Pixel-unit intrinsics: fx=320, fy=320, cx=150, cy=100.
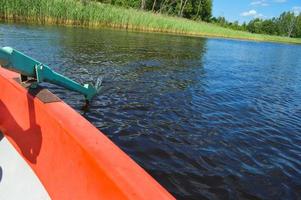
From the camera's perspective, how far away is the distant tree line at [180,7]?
50812mm

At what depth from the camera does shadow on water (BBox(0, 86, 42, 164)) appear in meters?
2.74

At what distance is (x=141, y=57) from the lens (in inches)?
503

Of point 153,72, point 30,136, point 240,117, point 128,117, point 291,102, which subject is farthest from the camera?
point 153,72

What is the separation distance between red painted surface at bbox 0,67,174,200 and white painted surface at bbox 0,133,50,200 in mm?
54

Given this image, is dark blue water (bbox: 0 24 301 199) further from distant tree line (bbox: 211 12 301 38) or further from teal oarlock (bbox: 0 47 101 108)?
distant tree line (bbox: 211 12 301 38)

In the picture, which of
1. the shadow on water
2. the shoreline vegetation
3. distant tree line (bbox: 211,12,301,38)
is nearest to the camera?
the shadow on water

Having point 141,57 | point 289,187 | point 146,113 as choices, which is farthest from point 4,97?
point 141,57

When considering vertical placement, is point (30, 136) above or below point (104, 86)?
above

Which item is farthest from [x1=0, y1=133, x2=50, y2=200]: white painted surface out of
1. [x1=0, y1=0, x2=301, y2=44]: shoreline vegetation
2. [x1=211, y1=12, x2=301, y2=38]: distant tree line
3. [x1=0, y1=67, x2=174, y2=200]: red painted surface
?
[x1=211, y1=12, x2=301, y2=38]: distant tree line

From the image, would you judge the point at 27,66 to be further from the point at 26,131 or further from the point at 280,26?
the point at 280,26

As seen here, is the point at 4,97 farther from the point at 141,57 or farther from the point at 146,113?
the point at 141,57

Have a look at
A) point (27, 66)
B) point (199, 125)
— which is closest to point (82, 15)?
point (199, 125)

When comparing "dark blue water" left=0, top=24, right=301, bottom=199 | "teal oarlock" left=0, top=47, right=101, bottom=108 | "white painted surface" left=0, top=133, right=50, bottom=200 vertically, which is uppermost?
"teal oarlock" left=0, top=47, right=101, bottom=108

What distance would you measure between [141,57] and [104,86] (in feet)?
18.2
